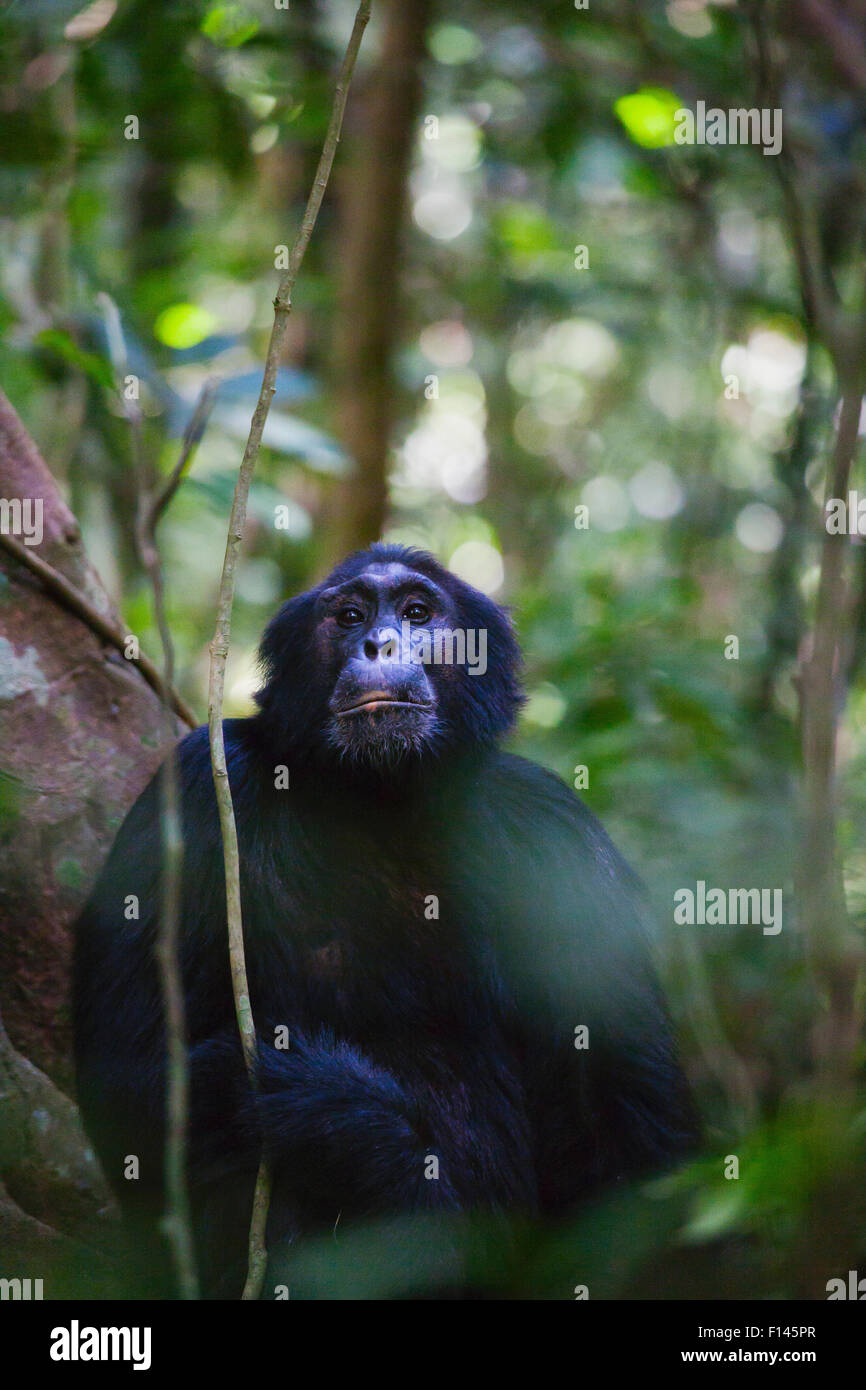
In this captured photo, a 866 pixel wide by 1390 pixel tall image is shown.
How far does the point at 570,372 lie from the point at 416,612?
28.8 feet

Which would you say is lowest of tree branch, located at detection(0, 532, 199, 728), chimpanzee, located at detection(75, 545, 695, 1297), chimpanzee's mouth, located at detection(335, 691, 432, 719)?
chimpanzee, located at detection(75, 545, 695, 1297)

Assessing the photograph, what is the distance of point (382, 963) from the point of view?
4016 millimetres

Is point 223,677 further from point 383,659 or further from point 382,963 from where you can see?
point 382,963

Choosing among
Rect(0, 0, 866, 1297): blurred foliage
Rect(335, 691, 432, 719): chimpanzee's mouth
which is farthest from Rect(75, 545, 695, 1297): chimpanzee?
Rect(0, 0, 866, 1297): blurred foliage

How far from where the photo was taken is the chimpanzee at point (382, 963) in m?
3.55

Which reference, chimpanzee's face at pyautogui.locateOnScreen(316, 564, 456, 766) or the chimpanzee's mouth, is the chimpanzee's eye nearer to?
chimpanzee's face at pyautogui.locateOnScreen(316, 564, 456, 766)

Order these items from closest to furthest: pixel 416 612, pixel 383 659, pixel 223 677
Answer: pixel 223 677, pixel 383 659, pixel 416 612

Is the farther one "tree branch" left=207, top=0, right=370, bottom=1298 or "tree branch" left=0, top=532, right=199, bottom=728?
"tree branch" left=0, top=532, right=199, bottom=728

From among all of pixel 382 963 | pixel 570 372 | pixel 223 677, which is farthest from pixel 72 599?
pixel 570 372

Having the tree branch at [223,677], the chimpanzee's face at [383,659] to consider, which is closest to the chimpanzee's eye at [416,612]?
the chimpanzee's face at [383,659]

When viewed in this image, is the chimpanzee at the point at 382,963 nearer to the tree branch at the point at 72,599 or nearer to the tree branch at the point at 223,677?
the tree branch at the point at 72,599

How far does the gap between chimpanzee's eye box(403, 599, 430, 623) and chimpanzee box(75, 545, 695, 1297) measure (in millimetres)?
13

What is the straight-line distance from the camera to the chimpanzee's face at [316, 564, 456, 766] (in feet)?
13.0

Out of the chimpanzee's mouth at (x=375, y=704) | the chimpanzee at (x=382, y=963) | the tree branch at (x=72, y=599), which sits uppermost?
the tree branch at (x=72, y=599)
